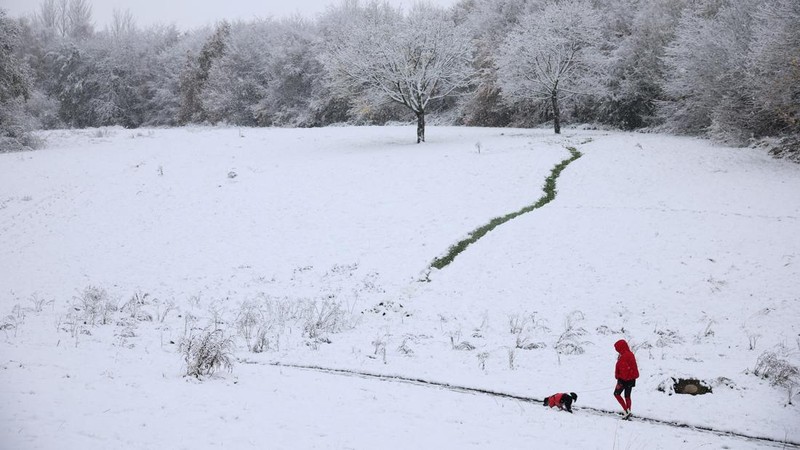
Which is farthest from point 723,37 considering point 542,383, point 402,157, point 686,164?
point 542,383

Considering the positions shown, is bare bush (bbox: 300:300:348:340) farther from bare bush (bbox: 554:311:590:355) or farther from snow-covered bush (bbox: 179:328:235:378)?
bare bush (bbox: 554:311:590:355)

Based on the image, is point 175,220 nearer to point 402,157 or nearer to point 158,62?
point 402,157

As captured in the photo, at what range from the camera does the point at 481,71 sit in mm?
51594

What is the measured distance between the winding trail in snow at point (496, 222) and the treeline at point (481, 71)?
10.5m

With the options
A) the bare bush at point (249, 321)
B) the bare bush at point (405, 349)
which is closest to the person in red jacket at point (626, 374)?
the bare bush at point (405, 349)

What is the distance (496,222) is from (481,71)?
33985mm

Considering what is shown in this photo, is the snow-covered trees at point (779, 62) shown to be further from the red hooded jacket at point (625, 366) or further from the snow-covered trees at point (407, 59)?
the red hooded jacket at point (625, 366)

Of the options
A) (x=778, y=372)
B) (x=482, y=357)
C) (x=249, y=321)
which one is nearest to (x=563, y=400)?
(x=482, y=357)

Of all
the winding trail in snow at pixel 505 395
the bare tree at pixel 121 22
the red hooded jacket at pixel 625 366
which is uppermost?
the bare tree at pixel 121 22

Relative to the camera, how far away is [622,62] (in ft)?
140

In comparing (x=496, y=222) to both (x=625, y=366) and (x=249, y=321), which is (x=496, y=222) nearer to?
(x=249, y=321)

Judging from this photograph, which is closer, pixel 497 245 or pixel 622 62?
pixel 497 245

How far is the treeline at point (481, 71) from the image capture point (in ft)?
96.0

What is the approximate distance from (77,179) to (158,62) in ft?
174
